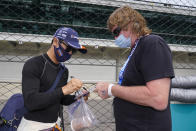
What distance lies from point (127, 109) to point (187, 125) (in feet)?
3.57

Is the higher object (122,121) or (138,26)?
(138,26)

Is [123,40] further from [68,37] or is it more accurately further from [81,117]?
[81,117]

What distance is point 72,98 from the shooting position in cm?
111

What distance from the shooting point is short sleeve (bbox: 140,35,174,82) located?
2.00 feet

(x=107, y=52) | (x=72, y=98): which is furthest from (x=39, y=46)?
(x=72, y=98)

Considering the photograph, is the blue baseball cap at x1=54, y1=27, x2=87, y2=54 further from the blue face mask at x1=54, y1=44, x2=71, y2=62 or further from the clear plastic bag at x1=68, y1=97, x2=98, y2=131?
the clear plastic bag at x1=68, y1=97, x2=98, y2=131

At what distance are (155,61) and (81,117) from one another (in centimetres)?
62

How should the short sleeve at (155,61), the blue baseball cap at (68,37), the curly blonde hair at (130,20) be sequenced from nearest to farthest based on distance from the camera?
the short sleeve at (155,61) → the curly blonde hair at (130,20) → the blue baseball cap at (68,37)

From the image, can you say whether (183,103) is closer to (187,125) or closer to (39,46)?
(187,125)

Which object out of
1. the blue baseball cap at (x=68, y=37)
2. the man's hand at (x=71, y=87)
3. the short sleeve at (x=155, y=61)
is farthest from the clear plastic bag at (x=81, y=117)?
the short sleeve at (x=155, y=61)

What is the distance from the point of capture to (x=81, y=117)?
1.03m

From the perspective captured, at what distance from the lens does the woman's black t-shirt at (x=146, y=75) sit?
62cm

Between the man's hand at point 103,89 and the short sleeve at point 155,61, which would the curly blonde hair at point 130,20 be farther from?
the man's hand at point 103,89

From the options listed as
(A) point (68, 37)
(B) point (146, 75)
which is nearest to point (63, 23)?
(A) point (68, 37)
